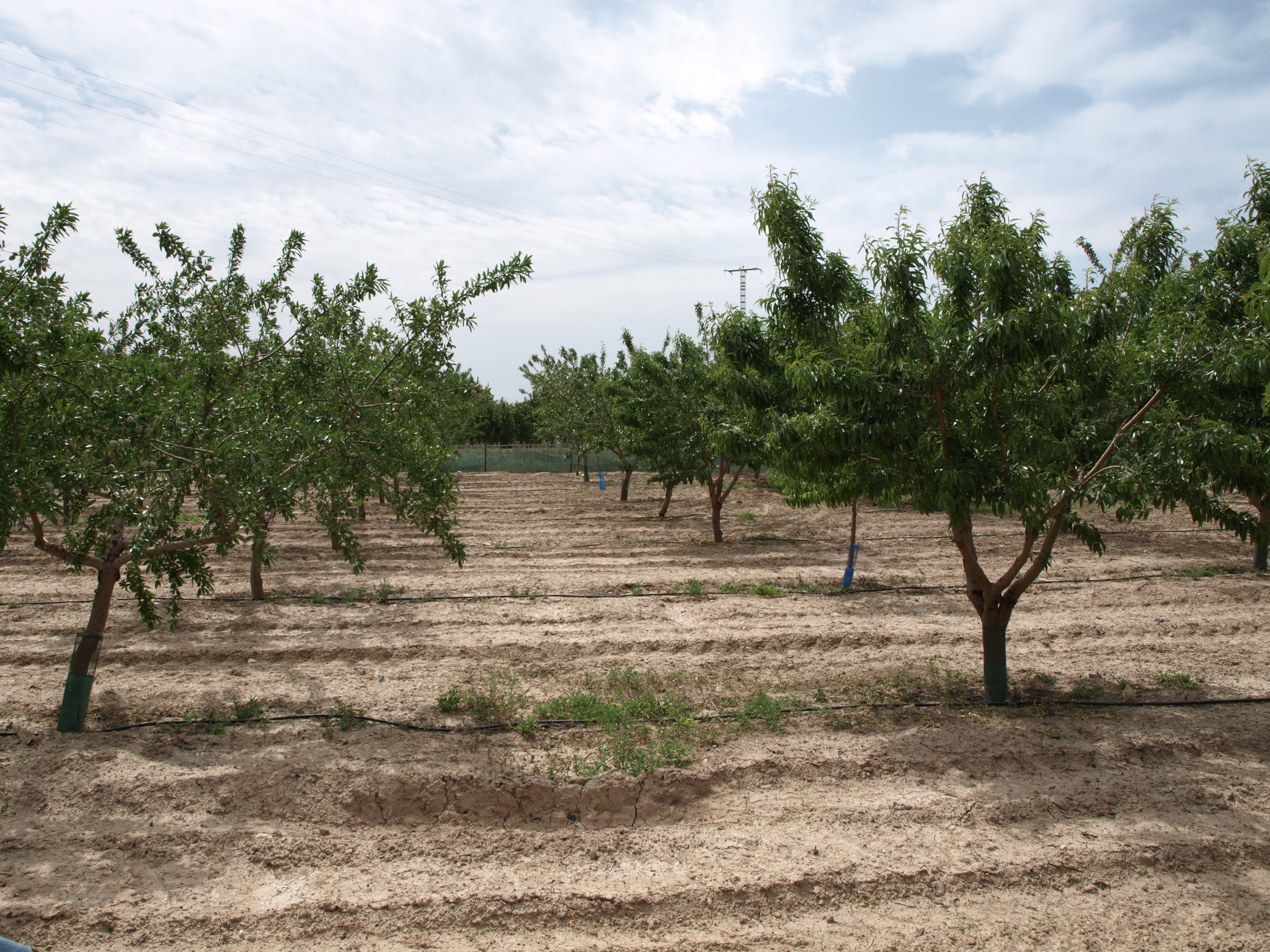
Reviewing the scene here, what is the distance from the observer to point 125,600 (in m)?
10.1

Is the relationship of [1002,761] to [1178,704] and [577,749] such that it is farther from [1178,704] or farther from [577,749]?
[577,749]

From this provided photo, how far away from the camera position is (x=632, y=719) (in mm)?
6324

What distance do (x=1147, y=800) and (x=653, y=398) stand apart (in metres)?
12.7

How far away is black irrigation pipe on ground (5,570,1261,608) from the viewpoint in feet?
33.8

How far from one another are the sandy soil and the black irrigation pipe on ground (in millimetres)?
566

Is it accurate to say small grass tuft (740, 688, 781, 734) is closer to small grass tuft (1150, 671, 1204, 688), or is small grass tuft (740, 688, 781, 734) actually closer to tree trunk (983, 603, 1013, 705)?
tree trunk (983, 603, 1013, 705)

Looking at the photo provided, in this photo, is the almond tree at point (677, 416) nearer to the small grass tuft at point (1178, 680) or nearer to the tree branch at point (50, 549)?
the small grass tuft at point (1178, 680)

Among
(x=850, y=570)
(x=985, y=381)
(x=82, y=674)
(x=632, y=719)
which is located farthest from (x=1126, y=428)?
(x=82, y=674)

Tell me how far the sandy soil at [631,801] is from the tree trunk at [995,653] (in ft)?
1.05

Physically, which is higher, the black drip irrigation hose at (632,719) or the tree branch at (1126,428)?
the tree branch at (1126,428)

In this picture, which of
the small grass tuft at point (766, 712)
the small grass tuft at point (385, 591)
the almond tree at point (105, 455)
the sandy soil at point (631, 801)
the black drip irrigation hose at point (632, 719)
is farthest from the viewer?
the small grass tuft at point (385, 591)

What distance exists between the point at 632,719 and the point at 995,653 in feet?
10.1

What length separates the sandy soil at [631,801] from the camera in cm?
395

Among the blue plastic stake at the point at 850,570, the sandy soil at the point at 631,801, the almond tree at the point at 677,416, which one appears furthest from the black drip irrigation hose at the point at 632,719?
the almond tree at the point at 677,416
